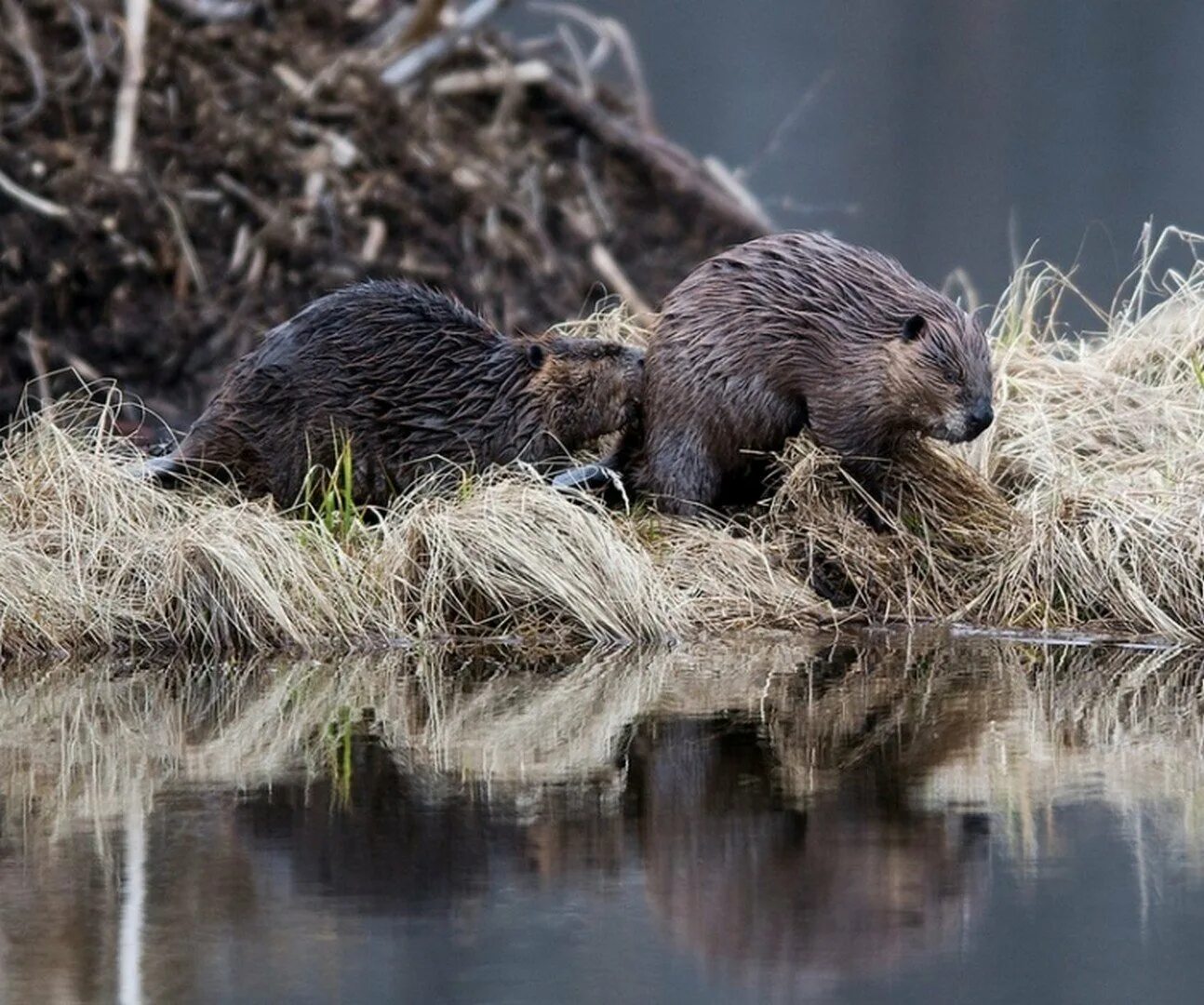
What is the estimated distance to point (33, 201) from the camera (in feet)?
45.4

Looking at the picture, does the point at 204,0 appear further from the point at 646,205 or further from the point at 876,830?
the point at 876,830

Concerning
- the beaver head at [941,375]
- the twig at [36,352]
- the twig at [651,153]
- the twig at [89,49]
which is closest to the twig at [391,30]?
the twig at [651,153]

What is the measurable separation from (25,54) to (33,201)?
5.51ft

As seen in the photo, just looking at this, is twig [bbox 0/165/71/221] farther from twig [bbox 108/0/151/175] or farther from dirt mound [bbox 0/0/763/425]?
twig [bbox 108/0/151/175]

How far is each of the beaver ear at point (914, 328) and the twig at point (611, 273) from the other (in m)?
7.43

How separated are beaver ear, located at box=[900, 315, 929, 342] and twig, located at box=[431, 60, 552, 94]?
9256 millimetres

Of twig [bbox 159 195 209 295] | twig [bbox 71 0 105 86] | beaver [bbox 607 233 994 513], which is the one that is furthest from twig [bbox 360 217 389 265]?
beaver [bbox 607 233 994 513]

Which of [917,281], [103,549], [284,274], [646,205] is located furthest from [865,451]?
[646,205]

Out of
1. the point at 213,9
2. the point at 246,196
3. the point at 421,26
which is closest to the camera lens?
the point at 246,196

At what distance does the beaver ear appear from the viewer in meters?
7.73

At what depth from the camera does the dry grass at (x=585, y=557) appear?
7578 mm

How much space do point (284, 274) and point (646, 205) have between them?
3.28 m

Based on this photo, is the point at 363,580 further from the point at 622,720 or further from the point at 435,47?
the point at 435,47

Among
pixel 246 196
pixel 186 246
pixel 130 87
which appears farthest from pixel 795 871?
pixel 130 87
